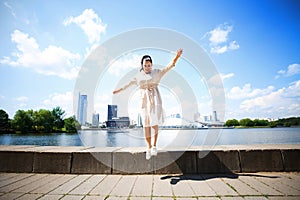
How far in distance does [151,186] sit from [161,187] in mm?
189

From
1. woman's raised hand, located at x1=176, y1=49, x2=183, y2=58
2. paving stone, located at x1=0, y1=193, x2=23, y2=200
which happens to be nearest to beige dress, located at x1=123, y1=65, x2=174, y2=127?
woman's raised hand, located at x1=176, y1=49, x2=183, y2=58

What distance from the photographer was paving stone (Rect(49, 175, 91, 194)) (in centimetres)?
291

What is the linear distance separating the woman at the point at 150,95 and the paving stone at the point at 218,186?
4.19 feet

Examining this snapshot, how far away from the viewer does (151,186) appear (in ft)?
10.2

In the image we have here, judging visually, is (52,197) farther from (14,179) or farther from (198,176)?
(198,176)

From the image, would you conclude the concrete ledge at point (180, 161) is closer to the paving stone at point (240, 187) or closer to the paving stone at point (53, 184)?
the paving stone at point (53, 184)

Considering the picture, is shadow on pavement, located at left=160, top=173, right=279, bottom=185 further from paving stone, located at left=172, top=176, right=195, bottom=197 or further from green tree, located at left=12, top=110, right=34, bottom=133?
green tree, located at left=12, top=110, right=34, bottom=133

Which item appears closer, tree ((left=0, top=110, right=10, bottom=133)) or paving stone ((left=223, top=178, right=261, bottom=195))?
paving stone ((left=223, top=178, right=261, bottom=195))

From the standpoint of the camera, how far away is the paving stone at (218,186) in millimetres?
2762

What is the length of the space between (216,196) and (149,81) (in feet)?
8.12

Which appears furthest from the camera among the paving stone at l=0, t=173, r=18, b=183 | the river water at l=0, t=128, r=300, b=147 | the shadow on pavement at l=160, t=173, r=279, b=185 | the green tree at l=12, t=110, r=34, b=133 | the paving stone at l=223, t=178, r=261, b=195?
the green tree at l=12, t=110, r=34, b=133

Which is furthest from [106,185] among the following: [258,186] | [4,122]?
[4,122]

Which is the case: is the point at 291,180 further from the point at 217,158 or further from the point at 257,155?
the point at 217,158

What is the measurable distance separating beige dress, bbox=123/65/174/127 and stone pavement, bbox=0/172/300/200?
125 centimetres
